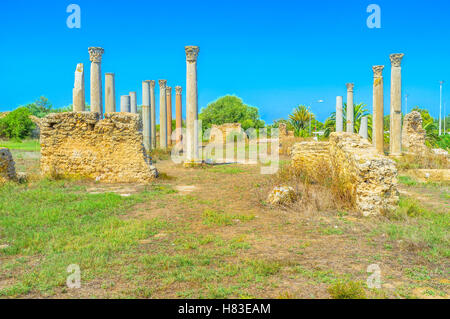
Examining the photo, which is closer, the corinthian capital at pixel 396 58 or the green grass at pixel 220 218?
the green grass at pixel 220 218

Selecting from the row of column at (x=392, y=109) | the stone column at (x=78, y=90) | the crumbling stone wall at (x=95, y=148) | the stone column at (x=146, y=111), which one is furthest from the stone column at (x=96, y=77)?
the row of column at (x=392, y=109)

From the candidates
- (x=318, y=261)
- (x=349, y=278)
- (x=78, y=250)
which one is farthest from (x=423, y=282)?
(x=78, y=250)

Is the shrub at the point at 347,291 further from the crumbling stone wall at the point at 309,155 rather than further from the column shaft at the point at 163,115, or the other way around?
the column shaft at the point at 163,115

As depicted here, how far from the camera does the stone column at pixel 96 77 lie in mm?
16609

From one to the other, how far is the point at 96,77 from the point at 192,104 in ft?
15.5

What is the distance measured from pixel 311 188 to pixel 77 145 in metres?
8.31

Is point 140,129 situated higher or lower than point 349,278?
higher

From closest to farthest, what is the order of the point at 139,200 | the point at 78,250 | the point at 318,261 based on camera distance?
the point at 318,261
the point at 78,250
the point at 139,200

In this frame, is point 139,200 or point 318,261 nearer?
point 318,261

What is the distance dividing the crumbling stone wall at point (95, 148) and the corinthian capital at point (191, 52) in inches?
214

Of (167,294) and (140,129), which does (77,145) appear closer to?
(140,129)

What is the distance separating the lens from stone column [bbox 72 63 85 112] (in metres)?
15.0

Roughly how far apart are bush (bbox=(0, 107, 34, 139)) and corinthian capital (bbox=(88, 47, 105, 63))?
2840 cm
